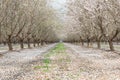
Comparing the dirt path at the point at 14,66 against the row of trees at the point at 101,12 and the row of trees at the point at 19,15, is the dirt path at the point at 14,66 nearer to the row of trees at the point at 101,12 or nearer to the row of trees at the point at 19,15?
the row of trees at the point at 101,12

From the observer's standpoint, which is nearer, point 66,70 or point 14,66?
point 66,70

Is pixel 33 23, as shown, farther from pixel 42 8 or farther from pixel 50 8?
pixel 50 8

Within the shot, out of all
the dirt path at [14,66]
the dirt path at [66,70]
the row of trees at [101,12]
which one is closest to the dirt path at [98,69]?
the dirt path at [66,70]

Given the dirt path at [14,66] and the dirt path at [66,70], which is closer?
the dirt path at [66,70]

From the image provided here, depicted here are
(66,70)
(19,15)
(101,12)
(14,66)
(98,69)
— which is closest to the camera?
(66,70)

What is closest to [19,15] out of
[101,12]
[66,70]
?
[101,12]

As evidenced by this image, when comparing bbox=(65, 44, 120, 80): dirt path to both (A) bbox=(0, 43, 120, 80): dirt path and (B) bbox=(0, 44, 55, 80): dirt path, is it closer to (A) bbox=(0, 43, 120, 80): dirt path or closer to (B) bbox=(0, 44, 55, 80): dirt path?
(A) bbox=(0, 43, 120, 80): dirt path

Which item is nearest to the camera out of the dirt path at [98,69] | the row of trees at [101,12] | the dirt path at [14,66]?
the dirt path at [98,69]

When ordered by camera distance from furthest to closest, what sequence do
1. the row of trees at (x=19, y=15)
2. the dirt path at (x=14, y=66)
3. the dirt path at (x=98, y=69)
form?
1. the row of trees at (x=19, y=15)
2. the dirt path at (x=14, y=66)
3. the dirt path at (x=98, y=69)

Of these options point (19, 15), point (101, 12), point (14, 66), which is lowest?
point (14, 66)

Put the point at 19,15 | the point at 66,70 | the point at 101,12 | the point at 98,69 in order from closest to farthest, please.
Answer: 1. the point at 66,70
2. the point at 98,69
3. the point at 101,12
4. the point at 19,15

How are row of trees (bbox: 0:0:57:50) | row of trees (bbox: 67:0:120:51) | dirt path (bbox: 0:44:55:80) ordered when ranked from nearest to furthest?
1. dirt path (bbox: 0:44:55:80)
2. row of trees (bbox: 67:0:120:51)
3. row of trees (bbox: 0:0:57:50)

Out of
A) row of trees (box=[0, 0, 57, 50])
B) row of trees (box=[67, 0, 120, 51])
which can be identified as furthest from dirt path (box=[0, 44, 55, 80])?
row of trees (box=[0, 0, 57, 50])

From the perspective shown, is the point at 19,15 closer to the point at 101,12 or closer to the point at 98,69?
the point at 101,12
